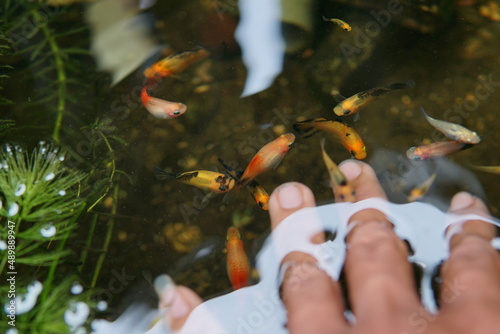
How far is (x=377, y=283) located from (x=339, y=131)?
983 millimetres

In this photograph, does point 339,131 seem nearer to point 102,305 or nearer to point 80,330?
point 102,305

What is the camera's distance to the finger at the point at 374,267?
2350mm

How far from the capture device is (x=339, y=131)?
2.90 metres

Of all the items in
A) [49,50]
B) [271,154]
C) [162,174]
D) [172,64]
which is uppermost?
[49,50]

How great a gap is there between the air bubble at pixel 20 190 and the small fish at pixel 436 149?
96.9 inches

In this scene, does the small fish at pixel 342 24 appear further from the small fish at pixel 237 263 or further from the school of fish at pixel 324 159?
the small fish at pixel 237 263

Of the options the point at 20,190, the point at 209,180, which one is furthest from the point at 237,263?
the point at 20,190

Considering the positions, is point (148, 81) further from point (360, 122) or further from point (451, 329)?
point (451, 329)

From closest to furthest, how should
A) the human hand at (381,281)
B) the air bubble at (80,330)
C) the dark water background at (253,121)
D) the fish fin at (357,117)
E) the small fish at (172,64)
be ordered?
the human hand at (381,281), the air bubble at (80,330), the dark water background at (253,121), the fish fin at (357,117), the small fish at (172,64)

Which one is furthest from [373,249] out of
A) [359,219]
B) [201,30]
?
[201,30]

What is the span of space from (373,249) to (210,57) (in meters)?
1.77

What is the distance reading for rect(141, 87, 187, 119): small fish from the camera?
310 cm

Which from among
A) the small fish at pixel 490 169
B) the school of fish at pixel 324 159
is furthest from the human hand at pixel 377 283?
the small fish at pixel 490 169

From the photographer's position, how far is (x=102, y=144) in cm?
314
